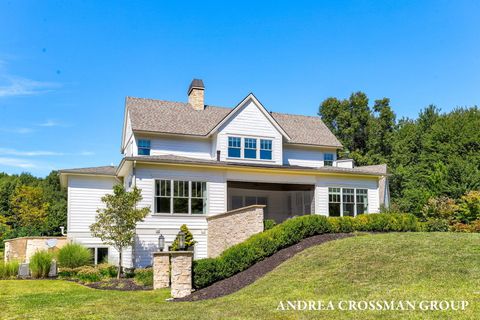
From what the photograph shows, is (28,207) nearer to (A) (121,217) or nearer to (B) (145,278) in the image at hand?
(A) (121,217)

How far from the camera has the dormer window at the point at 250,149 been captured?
2623 cm

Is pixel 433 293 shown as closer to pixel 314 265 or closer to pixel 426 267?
pixel 426 267

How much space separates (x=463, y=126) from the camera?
39.4 meters

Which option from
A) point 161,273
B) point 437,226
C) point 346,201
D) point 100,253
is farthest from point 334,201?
point 100,253

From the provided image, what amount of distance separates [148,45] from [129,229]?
26.1 ft

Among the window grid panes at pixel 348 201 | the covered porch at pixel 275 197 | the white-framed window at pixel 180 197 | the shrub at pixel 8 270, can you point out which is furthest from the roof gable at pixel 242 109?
the shrub at pixel 8 270

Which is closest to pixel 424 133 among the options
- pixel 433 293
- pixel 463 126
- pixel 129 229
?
pixel 463 126

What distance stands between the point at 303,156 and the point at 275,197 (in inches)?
130

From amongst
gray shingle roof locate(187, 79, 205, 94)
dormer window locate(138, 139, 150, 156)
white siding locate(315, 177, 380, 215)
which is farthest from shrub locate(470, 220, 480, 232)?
dormer window locate(138, 139, 150, 156)

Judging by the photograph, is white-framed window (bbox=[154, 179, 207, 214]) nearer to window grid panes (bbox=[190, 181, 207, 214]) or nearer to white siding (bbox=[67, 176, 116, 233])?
window grid panes (bbox=[190, 181, 207, 214])

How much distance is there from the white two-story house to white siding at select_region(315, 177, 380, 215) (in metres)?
0.06

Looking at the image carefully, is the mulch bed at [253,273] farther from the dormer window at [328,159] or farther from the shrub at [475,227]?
the dormer window at [328,159]

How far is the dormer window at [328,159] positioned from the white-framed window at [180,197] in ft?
33.4

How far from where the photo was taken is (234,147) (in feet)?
85.6
